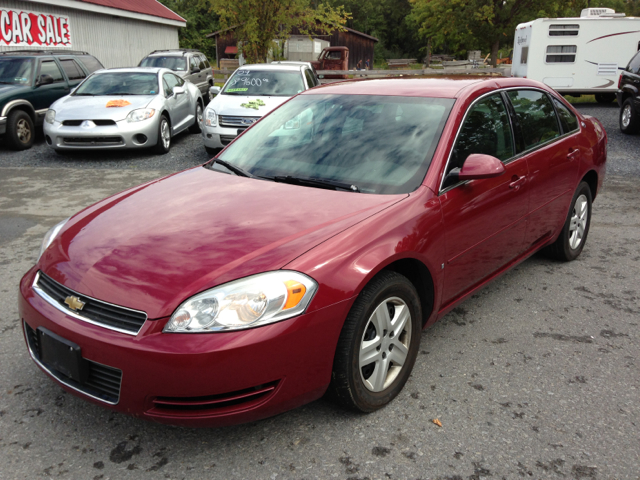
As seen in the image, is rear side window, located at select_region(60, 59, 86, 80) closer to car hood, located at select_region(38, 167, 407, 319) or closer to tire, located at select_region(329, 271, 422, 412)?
car hood, located at select_region(38, 167, 407, 319)

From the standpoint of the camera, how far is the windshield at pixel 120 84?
10.3 meters

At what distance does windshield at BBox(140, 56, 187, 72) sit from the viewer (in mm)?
16328

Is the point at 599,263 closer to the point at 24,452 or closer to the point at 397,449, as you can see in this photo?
the point at 397,449

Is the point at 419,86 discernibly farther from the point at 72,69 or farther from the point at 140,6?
the point at 140,6

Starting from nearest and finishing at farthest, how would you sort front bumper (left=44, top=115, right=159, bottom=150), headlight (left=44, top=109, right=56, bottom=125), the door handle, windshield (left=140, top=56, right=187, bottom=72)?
1. the door handle
2. front bumper (left=44, top=115, right=159, bottom=150)
3. headlight (left=44, top=109, right=56, bottom=125)
4. windshield (left=140, top=56, right=187, bottom=72)

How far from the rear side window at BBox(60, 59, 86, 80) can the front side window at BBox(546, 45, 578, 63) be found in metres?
14.0

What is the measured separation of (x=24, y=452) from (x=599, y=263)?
177 inches

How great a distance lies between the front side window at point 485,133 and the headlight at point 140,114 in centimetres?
744

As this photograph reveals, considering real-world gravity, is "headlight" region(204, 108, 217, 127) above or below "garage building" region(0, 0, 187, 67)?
below

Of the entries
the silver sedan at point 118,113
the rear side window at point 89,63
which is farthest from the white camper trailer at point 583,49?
the rear side window at point 89,63

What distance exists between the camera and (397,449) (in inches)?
97.3

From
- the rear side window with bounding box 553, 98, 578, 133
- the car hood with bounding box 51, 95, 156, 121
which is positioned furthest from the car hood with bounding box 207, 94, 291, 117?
the rear side window with bounding box 553, 98, 578, 133

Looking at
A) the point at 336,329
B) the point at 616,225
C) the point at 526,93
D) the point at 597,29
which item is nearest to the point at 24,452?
the point at 336,329

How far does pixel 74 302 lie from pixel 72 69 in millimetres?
11584
